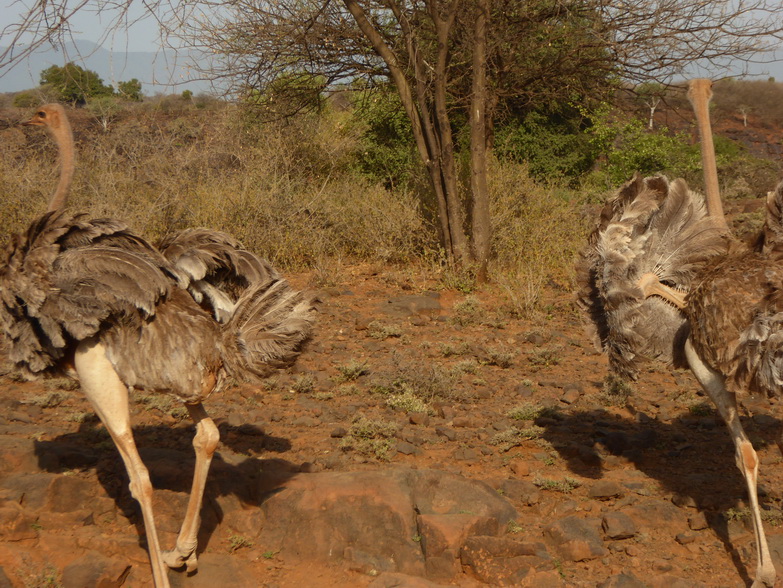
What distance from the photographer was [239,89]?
999 centimetres

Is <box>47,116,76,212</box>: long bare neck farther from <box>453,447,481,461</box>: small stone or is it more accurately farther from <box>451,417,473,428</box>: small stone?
<box>451,417,473,428</box>: small stone

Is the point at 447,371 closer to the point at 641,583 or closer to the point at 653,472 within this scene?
the point at 653,472

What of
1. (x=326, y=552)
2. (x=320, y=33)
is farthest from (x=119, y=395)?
(x=320, y=33)

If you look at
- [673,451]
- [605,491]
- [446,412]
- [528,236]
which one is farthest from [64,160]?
[528,236]

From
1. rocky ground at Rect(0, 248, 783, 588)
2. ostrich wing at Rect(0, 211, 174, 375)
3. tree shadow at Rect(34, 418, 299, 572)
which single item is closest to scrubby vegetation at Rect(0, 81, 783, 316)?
rocky ground at Rect(0, 248, 783, 588)

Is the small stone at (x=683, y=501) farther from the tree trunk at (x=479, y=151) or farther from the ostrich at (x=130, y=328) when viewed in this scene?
the tree trunk at (x=479, y=151)

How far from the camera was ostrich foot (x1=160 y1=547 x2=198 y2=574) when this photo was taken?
3.71 metres

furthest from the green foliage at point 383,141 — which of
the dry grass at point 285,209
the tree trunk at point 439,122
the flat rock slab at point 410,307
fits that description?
the flat rock slab at point 410,307

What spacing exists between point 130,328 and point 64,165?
50.5 inches

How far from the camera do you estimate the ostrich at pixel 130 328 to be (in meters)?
3.71

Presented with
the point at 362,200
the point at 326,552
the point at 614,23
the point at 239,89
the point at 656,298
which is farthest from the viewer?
the point at 362,200

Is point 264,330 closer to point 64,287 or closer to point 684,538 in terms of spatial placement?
point 64,287

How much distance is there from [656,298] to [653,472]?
1.16 m

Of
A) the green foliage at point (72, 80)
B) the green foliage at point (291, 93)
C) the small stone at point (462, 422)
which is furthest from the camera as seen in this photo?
the green foliage at point (291, 93)
